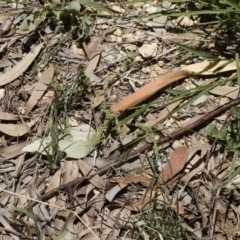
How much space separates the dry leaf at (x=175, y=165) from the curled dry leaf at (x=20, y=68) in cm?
79

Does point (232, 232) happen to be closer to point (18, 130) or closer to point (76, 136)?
point (76, 136)

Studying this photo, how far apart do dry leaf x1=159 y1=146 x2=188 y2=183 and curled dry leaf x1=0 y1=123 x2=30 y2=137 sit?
62 cm

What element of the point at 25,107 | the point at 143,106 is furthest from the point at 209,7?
the point at 25,107

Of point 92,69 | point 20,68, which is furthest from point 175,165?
point 20,68

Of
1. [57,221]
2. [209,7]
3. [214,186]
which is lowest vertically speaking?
[57,221]

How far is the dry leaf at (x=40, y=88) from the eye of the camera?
2.43 m

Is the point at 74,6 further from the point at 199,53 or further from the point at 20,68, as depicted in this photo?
the point at 199,53

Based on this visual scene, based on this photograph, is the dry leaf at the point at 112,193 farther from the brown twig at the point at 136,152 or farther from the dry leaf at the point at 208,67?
the dry leaf at the point at 208,67

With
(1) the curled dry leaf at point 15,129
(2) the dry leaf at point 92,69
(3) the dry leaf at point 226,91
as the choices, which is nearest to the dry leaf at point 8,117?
(1) the curled dry leaf at point 15,129

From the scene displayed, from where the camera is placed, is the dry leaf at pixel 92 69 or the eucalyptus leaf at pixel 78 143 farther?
the dry leaf at pixel 92 69

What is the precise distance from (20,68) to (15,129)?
0.29m

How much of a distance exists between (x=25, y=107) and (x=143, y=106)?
21.0 inches

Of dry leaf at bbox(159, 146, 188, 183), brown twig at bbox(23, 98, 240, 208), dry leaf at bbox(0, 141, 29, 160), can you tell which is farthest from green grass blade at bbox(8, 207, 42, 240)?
dry leaf at bbox(159, 146, 188, 183)

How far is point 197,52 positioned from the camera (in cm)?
235
